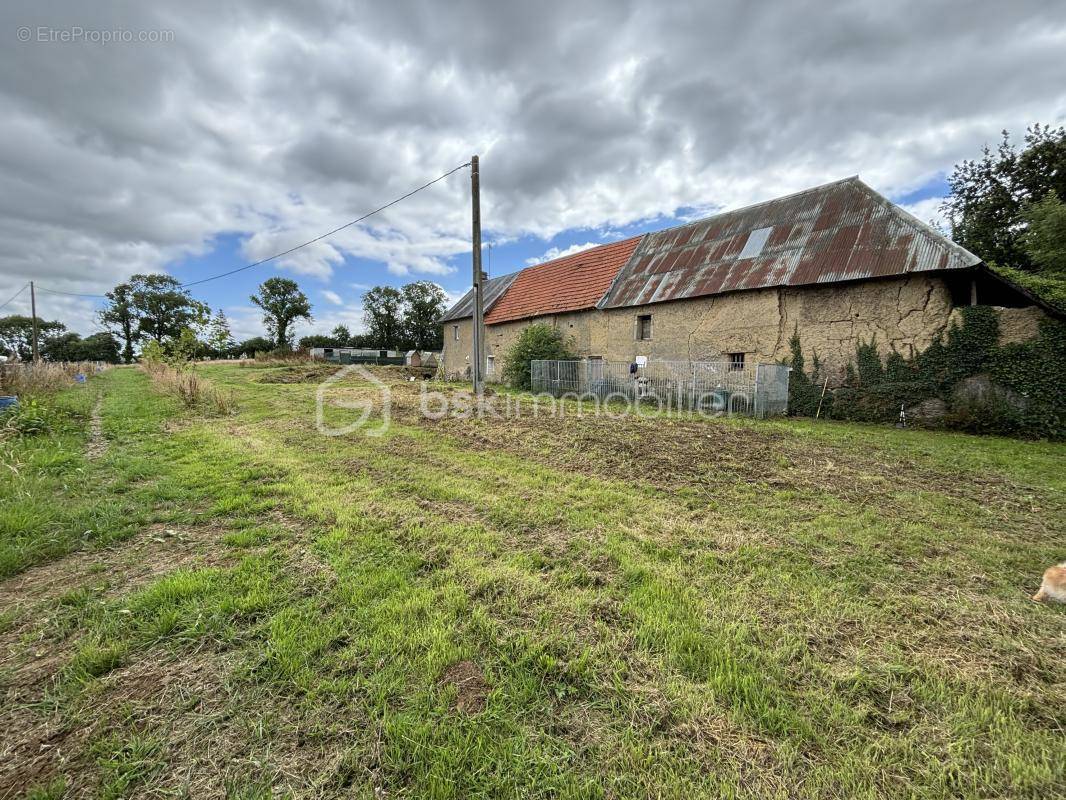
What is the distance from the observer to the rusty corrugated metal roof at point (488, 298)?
25.5 meters

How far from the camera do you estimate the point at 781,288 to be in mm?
12898

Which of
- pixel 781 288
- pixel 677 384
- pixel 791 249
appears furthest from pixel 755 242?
pixel 677 384

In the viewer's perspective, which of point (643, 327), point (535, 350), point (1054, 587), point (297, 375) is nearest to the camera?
point (1054, 587)

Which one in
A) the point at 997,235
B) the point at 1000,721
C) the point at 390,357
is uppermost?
the point at 997,235

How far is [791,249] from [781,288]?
183 centimetres

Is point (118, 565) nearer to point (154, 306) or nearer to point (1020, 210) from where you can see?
point (1020, 210)

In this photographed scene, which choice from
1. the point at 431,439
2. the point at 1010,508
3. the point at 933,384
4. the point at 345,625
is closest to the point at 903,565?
the point at 1010,508

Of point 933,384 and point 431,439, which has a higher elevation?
point 933,384

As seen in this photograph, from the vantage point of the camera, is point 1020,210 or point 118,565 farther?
point 1020,210

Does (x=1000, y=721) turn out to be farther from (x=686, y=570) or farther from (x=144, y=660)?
(x=144, y=660)

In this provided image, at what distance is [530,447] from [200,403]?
34.7ft

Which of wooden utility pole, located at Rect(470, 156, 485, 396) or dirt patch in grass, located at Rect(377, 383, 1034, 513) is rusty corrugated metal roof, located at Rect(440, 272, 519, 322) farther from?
dirt patch in grass, located at Rect(377, 383, 1034, 513)

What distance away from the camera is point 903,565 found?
3455 millimetres

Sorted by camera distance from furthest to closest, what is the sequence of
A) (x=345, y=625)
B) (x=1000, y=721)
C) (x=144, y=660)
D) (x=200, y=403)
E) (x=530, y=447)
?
(x=200, y=403) → (x=530, y=447) → (x=345, y=625) → (x=144, y=660) → (x=1000, y=721)
